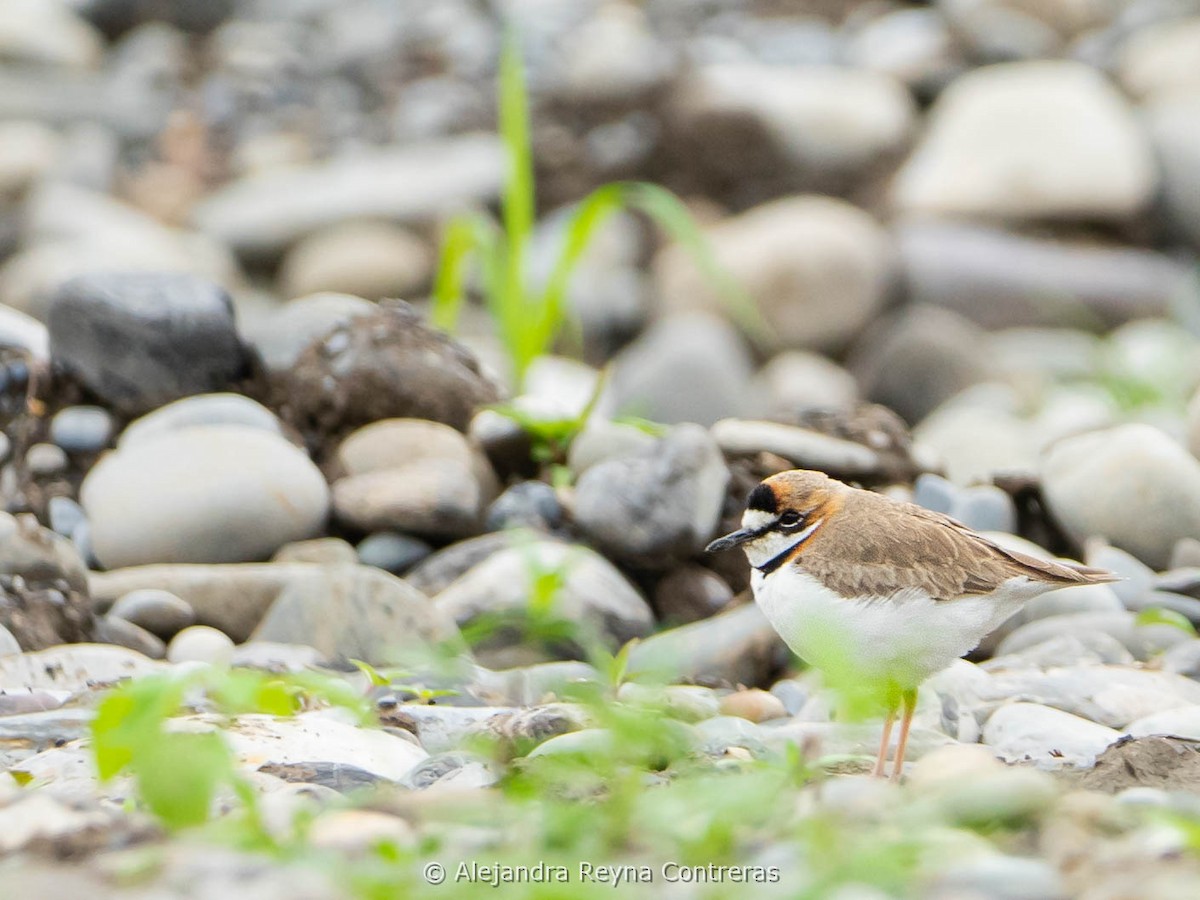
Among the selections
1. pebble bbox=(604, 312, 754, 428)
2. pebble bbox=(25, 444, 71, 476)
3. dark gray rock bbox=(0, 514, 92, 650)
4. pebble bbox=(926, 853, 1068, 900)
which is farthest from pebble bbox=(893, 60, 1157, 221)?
pebble bbox=(926, 853, 1068, 900)

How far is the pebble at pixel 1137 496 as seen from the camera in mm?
5438

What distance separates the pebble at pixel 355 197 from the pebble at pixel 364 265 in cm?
23

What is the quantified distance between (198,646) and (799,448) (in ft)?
7.58

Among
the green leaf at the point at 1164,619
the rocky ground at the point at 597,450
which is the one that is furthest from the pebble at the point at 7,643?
the green leaf at the point at 1164,619

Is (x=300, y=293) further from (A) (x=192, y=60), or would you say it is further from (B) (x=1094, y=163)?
(B) (x=1094, y=163)

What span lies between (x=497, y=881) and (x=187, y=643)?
2602mm

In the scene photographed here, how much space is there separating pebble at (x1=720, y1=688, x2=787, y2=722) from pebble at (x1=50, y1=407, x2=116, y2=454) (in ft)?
9.74

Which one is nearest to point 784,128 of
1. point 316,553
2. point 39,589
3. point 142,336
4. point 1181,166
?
point 1181,166

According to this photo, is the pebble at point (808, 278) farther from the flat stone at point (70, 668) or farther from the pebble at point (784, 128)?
the flat stone at point (70, 668)

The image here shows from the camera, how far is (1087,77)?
43.3 feet

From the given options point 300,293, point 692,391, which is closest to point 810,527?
point 692,391

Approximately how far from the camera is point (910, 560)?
365 cm

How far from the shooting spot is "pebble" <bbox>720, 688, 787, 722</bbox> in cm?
414

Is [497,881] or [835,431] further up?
[497,881]
